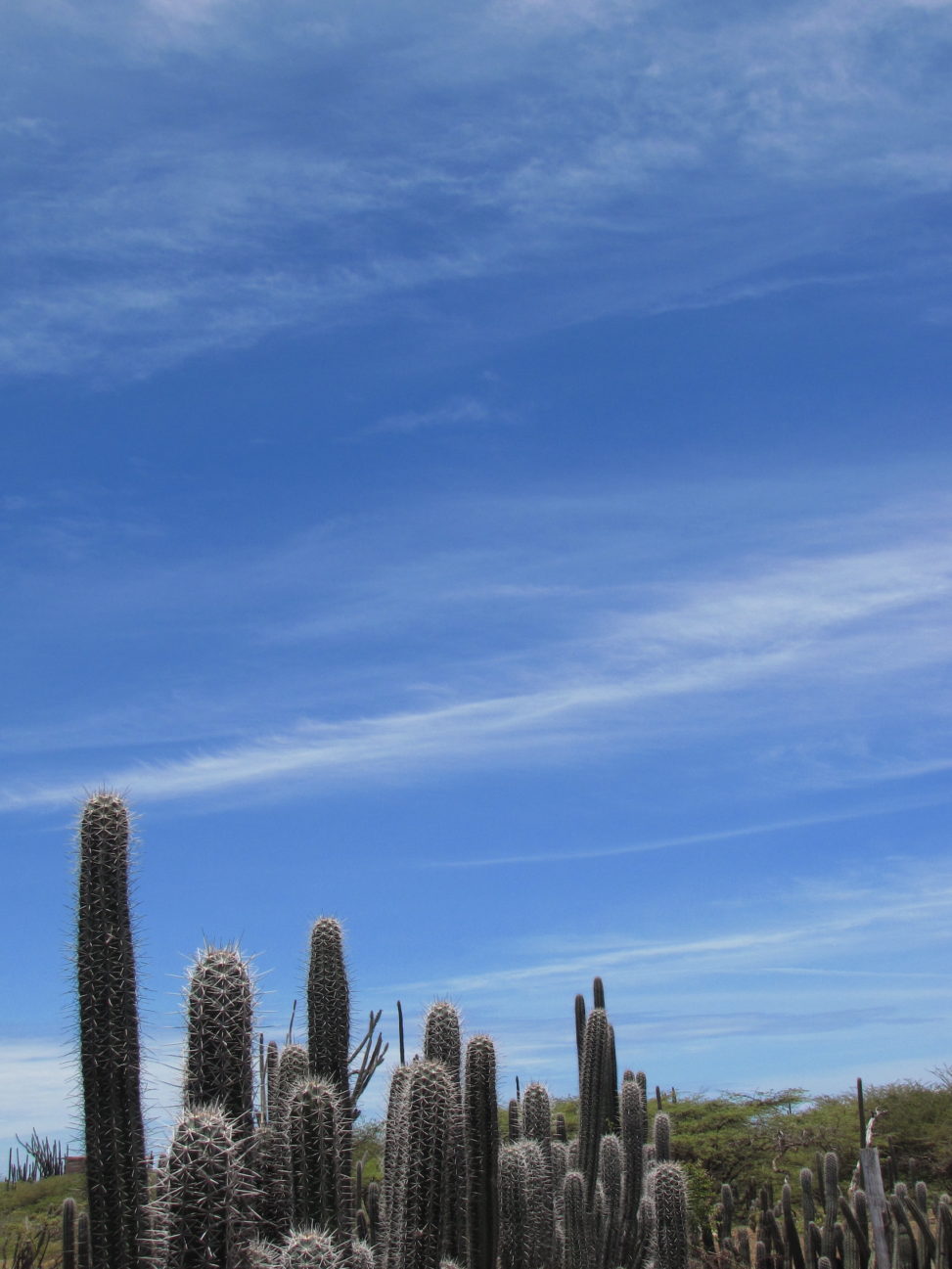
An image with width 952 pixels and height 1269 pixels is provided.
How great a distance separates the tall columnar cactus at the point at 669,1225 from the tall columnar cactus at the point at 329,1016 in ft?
13.6

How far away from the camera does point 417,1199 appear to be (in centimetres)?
781

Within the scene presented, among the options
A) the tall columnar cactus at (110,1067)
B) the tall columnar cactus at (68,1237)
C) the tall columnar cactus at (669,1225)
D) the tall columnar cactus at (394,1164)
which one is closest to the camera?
the tall columnar cactus at (110,1067)

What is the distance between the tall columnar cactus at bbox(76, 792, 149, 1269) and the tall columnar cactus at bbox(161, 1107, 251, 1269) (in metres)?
1.85

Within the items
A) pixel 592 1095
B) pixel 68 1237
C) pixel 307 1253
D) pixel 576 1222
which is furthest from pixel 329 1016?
pixel 68 1237

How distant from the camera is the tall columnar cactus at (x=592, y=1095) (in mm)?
13305

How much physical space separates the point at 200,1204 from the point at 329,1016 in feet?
13.8

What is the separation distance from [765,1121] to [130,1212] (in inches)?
1111

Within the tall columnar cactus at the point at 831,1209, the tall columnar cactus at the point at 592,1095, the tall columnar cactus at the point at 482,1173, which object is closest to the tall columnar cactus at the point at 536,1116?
the tall columnar cactus at the point at 592,1095

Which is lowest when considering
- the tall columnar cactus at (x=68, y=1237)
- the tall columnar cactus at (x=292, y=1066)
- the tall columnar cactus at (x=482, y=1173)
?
the tall columnar cactus at (x=68, y=1237)

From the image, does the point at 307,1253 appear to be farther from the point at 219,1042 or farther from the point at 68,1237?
the point at 68,1237

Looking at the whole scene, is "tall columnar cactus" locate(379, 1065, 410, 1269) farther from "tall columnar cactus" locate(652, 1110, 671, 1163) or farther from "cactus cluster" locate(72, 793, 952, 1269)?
"tall columnar cactus" locate(652, 1110, 671, 1163)

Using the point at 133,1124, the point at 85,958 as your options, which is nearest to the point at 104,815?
the point at 85,958

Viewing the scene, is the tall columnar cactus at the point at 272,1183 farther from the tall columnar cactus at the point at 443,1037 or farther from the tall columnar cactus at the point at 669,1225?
the tall columnar cactus at the point at 669,1225

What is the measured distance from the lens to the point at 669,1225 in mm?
12414
